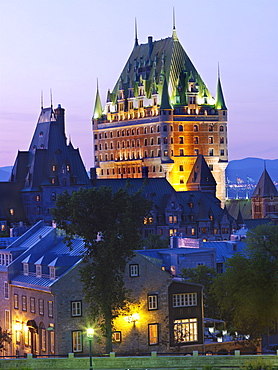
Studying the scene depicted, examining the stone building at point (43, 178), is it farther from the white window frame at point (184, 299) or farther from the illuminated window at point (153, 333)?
the illuminated window at point (153, 333)

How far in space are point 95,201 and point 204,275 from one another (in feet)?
A: 66.5

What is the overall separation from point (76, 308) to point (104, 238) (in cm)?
551

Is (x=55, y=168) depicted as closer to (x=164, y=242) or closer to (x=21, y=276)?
(x=164, y=242)

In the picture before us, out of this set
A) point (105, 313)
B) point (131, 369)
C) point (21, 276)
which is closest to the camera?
point (131, 369)

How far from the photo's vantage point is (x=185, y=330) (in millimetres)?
81062

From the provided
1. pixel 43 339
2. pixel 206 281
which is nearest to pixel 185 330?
pixel 43 339

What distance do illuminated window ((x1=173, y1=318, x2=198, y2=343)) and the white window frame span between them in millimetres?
1200

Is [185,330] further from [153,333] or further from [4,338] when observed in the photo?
[4,338]

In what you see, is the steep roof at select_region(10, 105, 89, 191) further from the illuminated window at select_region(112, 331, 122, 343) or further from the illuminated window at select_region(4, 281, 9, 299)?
the illuminated window at select_region(112, 331, 122, 343)

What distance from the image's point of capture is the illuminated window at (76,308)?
78.2 m

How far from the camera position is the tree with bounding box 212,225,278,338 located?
8519 cm

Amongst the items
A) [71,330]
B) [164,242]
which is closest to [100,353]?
[71,330]

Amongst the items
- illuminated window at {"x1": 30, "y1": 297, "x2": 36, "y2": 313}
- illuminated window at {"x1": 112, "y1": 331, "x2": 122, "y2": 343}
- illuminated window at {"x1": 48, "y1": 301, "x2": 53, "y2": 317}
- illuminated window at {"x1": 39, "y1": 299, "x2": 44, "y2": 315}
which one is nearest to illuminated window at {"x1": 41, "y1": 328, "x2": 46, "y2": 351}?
illuminated window at {"x1": 39, "y1": 299, "x2": 44, "y2": 315}

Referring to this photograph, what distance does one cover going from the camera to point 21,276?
280 feet
